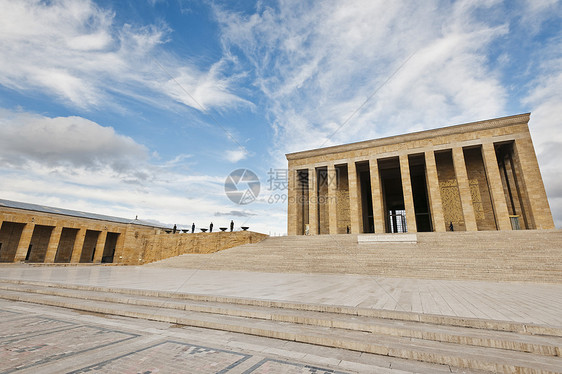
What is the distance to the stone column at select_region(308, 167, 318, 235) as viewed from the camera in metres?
25.6

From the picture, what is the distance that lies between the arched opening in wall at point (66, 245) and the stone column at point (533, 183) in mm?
41867

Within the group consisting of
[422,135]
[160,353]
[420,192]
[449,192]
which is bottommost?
[160,353]

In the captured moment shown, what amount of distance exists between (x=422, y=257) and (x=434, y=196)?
12.4 m

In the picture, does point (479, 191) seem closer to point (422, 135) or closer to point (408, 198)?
point (408, 198)

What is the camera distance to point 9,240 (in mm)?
24094

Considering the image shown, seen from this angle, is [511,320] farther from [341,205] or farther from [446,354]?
[341,205]

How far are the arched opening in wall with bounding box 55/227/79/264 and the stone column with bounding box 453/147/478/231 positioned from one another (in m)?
37.7

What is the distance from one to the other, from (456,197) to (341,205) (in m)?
10.6

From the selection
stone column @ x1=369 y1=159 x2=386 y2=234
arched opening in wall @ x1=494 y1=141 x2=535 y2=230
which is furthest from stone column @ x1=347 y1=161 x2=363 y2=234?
arched opening in wall @ x1=494 y1=141 x2=535 y2=230

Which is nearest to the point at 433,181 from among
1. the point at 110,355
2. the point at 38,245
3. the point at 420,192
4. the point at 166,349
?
the point at 420,192

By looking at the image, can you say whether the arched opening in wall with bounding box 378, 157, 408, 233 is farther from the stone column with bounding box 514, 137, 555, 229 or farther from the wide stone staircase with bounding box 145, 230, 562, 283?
the wide stone staircase with bounding box 145, 230, 562, 283

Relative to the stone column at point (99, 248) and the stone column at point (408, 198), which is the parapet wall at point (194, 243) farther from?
the stone column at point (408, 198)

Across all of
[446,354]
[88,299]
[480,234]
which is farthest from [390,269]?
[88,299]

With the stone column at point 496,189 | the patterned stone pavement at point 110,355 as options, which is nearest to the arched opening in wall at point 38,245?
the patterned stone pavement at point 110,355
